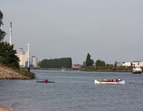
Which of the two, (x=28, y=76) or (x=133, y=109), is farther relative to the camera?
(x=28, y=76)

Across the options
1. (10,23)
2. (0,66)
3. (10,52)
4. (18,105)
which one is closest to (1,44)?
(10,52)

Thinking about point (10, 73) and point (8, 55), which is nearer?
point (10, 73)

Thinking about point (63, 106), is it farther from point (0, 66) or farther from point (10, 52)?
point (10, 52)

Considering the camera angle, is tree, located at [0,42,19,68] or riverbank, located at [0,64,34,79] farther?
tree, located at [0,42,19,68]

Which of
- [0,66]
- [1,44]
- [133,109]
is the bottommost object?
[133,109]

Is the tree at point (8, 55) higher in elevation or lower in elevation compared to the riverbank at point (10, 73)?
higher

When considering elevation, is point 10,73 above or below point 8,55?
below

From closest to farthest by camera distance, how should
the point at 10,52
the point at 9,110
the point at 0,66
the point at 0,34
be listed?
the point at 9,110, the point at 0,66, the point at 10,52, the point at 0,34

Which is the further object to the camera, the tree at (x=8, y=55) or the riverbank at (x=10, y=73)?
the tree at (x=8, y=55)

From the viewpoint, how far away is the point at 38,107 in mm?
43312

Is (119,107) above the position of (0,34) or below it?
below

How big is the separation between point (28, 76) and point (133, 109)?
61042 mm

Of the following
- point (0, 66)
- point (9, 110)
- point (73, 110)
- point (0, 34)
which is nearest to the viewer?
point (9, 110)

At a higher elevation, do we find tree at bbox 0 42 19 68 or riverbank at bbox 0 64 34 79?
tree at bbox 0 42 19 68
